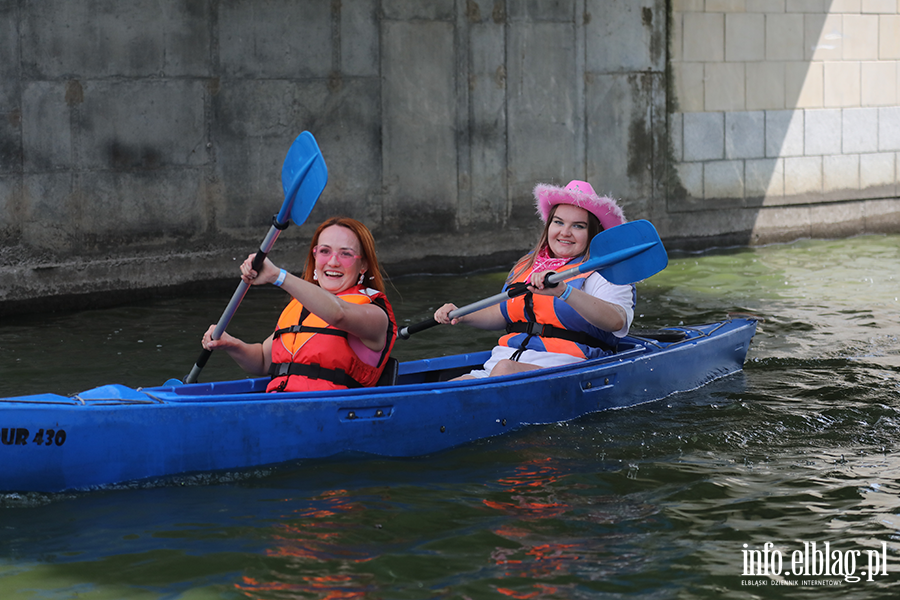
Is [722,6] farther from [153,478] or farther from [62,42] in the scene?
[153,478]

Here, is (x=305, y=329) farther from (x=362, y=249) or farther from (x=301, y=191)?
(x=301, y=191)

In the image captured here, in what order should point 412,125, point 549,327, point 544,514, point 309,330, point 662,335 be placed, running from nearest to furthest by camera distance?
point 544,514 < point 309,330 < point 549,327 < point 662,335 < point 412,125

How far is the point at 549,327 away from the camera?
14.3 ft

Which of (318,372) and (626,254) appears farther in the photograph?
Answer: (626,254)

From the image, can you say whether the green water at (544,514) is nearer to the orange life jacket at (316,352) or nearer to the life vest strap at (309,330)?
the orange life jacket at (316,352)

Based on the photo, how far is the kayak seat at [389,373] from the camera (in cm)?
391

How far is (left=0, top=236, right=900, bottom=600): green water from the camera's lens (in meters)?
2.80

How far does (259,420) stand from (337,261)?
1.97ft

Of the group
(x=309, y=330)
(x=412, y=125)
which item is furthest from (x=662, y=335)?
(x=412, y=125)

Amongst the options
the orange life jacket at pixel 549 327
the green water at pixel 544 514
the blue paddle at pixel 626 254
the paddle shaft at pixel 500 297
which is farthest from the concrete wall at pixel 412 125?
the blue paddle at pixel 626 254

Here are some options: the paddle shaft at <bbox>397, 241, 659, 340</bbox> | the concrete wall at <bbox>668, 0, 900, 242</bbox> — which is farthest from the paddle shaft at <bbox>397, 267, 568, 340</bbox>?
the concrete wall at <bbox>668, 0, 900, 242</bbox>

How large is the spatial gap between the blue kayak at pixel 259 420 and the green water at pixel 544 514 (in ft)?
0.21

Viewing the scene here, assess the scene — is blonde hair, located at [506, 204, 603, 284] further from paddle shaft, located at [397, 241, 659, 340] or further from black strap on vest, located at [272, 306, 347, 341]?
black strap on vest, located at [272, 306, 347, 341]

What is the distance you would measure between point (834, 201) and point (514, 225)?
11.3ft
